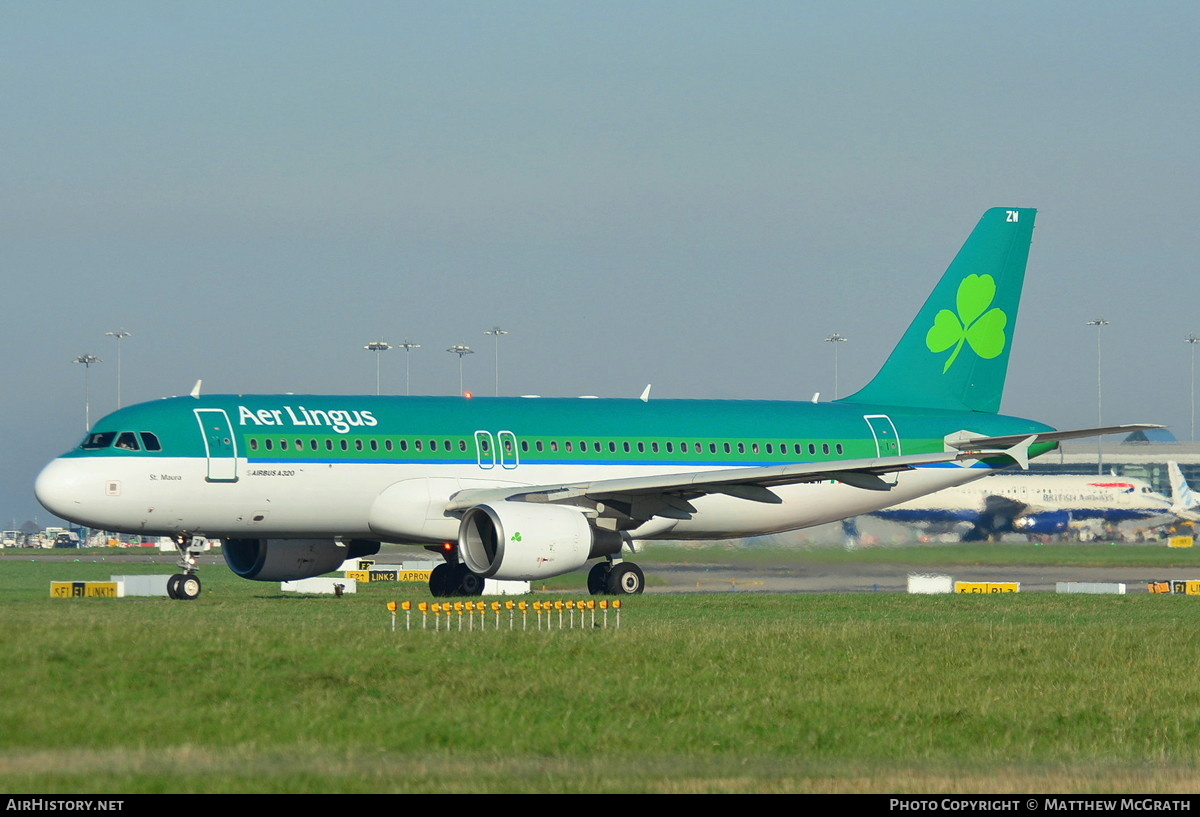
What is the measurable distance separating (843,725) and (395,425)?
69.1 feet

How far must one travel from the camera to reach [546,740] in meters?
18.4

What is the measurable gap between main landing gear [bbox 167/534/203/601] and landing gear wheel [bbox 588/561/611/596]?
9.71 metres

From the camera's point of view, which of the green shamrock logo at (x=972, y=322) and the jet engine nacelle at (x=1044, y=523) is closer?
the green shamrock logo at (x=972, y=322)

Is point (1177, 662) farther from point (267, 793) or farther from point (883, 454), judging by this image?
point (883, 454)

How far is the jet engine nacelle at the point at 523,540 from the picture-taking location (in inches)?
1417

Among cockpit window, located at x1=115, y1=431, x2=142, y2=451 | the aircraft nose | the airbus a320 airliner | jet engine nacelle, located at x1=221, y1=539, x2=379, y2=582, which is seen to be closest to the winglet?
the airbus a320 airliner

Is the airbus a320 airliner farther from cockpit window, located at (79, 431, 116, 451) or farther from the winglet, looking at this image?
the winglet

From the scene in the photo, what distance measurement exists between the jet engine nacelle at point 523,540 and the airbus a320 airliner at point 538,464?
48 millimetres

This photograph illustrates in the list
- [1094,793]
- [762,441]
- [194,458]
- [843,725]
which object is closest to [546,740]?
[843,725]

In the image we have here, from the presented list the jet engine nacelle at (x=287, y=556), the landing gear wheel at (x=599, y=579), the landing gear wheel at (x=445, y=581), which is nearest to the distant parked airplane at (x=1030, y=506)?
the landing gear wheel at (x=599, y=579)

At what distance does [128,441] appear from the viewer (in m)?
36.8

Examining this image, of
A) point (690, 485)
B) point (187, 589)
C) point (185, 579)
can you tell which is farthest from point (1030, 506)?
point (187, 589)

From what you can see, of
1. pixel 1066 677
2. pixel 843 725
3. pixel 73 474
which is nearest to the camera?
pixel 843 725

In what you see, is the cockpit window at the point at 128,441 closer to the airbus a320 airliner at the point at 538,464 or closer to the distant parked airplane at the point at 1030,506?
the airbus a320 airliner at the point at 538,464
